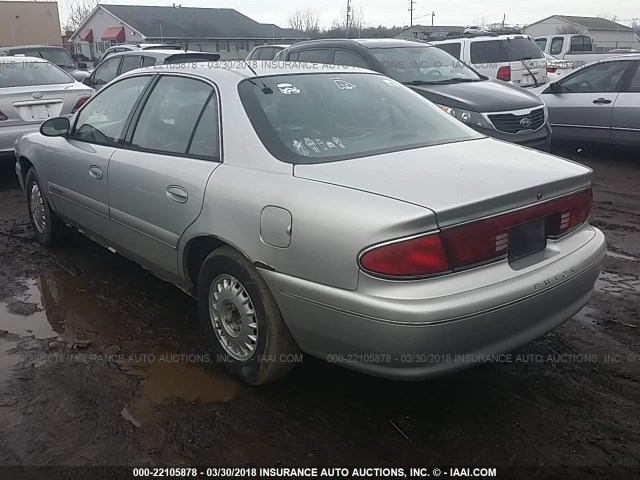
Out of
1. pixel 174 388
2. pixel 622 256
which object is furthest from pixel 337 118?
pixel 622 256

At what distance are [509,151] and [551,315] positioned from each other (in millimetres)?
973

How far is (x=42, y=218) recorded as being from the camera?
550 centimetres

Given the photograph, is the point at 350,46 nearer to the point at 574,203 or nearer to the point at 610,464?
the point at 574,203

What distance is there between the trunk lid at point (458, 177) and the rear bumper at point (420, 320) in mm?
322

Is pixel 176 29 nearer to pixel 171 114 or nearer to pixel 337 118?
pixel 171 114

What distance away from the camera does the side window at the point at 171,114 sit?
359 centimetres

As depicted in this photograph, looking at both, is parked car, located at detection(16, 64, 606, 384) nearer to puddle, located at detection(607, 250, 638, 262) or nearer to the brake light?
the brake light

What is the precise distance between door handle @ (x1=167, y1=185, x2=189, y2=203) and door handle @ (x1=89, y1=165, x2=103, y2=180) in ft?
3.17

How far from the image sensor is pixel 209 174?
323cm

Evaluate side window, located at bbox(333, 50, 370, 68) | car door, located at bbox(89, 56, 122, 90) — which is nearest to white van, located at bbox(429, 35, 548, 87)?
side window, located at bbox(333, 50, 370, 68)

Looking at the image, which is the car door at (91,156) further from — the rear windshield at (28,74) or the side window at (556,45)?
the side window at (556,45)

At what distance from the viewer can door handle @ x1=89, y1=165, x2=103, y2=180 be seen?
4.19 metres

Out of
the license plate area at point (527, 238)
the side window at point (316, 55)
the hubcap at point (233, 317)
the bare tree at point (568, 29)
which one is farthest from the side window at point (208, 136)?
the bare tree at point (568, 29)

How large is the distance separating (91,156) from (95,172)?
0.16 m
